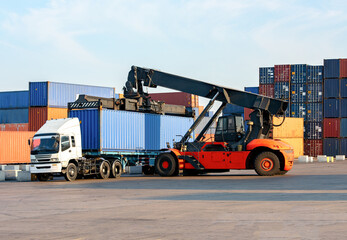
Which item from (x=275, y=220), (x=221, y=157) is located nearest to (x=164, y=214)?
(x=275, y=220)

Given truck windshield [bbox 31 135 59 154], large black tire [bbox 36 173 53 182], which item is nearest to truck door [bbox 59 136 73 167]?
truck windshield [bbox 31 135 59 154]

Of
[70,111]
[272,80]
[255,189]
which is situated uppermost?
[272,80]

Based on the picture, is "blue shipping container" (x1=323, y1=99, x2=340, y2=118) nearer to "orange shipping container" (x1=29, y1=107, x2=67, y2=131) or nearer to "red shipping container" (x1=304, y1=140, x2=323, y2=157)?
"red shipping container" (x1=304, y1=140, x2=323, y2=157)

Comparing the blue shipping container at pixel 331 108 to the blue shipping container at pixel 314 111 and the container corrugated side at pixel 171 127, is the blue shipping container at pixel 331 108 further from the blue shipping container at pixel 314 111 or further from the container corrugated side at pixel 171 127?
the container corrugated side at pixel 171 127

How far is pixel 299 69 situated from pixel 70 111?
3679 cm

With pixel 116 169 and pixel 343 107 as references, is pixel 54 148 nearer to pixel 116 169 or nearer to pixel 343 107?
pixel 116 169

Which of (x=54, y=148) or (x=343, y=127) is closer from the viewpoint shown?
(x=54, y=148)

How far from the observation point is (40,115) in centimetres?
4853

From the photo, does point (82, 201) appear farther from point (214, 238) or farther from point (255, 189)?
point (214, 238)

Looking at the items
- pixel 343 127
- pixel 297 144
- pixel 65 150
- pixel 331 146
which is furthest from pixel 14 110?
pixel 343 127

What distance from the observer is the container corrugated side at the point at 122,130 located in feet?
90.7

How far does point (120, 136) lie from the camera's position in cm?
2847

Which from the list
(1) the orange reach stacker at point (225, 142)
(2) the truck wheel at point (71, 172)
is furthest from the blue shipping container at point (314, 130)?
(2) the truck wheel at point (71, 172)

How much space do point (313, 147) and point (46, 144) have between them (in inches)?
1680
